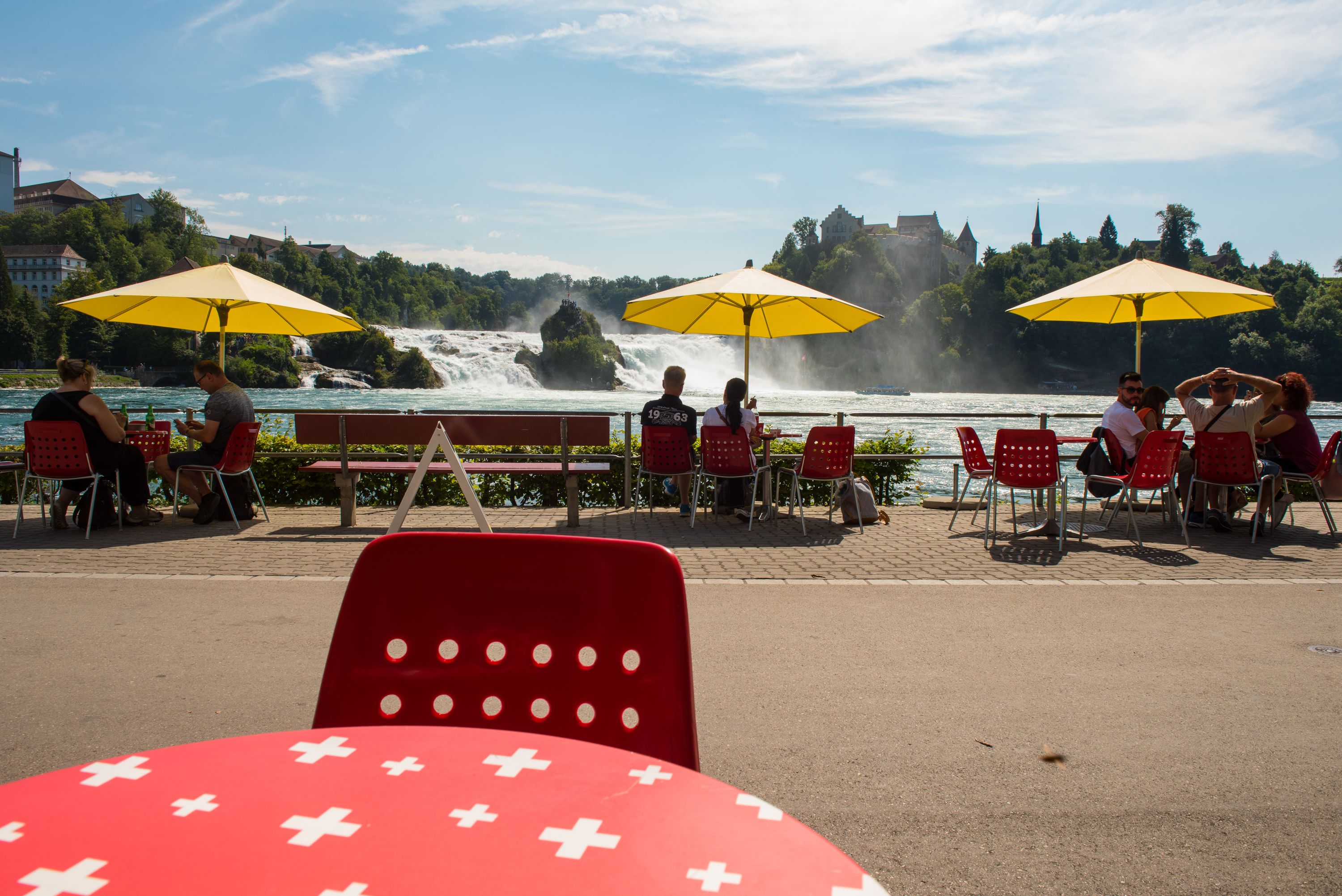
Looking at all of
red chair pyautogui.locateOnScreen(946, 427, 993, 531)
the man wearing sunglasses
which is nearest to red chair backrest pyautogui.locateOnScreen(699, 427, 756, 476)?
red chair pyautogui.locateOnScreen(946, 427, 993, 531)

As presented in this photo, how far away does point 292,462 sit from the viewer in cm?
1073

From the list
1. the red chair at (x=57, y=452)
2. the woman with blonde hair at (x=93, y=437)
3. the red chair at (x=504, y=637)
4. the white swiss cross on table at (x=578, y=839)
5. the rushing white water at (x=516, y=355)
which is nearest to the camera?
the white swiss cross on table at (x=578, y=839)

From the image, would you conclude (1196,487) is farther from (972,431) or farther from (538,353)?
(538,353)

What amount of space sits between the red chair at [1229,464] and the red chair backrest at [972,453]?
173cm

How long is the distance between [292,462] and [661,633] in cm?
1006

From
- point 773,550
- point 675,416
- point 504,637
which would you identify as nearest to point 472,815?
point 504,637

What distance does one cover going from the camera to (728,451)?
28.8ft

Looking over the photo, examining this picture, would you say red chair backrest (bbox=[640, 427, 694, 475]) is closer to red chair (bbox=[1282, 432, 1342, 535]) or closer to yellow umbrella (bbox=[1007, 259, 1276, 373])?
yellow umbrella (bbox=[1007, 259, 1276, 373])

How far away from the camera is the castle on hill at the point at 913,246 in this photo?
153000 millimetres

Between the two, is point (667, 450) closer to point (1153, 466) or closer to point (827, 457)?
point (827, 457)

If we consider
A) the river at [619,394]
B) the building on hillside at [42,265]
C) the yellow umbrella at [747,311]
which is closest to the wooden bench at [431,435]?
the yellow umbrella at [747,311]

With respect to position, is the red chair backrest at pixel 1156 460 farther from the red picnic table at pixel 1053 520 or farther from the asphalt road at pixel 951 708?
the asphalt road at pixel 951 708

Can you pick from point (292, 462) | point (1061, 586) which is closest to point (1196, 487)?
point (1061, 586)

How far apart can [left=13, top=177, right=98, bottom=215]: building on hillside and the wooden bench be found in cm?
18433
